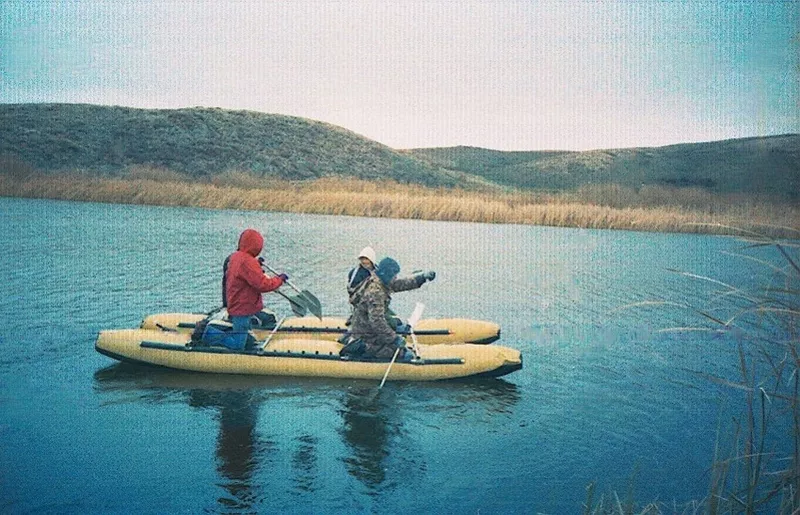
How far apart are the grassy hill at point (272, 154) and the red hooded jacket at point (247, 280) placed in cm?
1988

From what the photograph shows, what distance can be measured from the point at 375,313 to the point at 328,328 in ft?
3.71

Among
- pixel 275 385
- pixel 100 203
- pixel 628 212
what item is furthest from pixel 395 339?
pixel 100 203

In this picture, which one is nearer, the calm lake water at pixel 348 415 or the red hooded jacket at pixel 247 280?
the calm lake water at pixel 348 415

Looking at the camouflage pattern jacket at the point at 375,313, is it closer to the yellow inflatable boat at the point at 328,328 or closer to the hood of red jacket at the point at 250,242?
the yellow inflatable boat at the point at 328,328

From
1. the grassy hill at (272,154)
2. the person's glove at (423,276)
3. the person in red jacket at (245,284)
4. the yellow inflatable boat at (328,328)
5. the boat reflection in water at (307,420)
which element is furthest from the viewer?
the grassy hill at (272,154)

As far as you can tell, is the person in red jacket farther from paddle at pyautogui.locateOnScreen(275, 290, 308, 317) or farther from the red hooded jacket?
paddle at pyautogui.locateOnScreen(275, 290, 308, 317)

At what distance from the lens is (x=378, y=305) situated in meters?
6.81

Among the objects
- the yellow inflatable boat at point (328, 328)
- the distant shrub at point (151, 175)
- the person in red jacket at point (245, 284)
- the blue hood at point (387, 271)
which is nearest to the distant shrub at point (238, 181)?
the distant shrub at point (151, 175)

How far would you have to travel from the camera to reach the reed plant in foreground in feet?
9.03

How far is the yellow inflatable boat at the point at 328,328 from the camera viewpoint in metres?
7.77

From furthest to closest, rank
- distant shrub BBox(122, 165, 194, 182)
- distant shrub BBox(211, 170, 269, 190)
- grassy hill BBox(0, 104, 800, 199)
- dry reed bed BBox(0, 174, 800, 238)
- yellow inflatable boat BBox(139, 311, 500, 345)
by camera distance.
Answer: grassy hill BBox(0, 104, 800, 199) → distant shrub BBox(122, 165, 194, 182) → distant shrub BBox(211, 170, 269, 190) → dry reed bed BBox(0, 174, 800, 238) → yellow inflatable boat BBox(139, 311, 500, 345)

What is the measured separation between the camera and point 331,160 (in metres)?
37.7

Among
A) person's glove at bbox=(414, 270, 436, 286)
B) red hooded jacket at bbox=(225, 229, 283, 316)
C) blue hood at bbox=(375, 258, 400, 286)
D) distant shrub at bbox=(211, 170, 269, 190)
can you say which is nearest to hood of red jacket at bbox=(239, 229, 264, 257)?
red hooded jacket at bbox=(225, 229, 283, 316)

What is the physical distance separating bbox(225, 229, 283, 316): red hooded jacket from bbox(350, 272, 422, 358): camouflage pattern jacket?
729 mm
